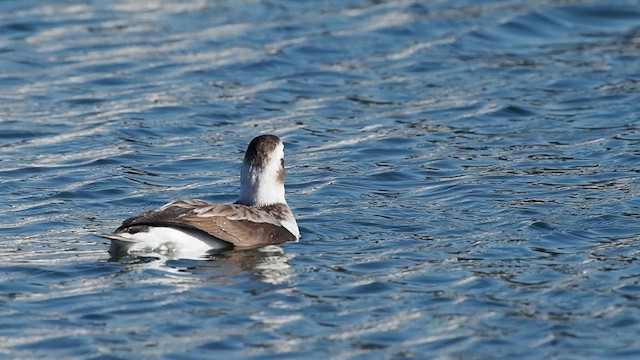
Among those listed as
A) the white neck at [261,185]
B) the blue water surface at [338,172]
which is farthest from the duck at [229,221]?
the blue water surface at [338,172]

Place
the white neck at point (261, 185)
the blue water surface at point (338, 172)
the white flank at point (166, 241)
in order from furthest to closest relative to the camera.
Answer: the white neck at point (261, 185), the white flank at point (166, 241), the blue water surface at point (338, 172)

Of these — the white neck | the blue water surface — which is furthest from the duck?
the blue water surface

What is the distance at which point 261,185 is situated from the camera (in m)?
12.9

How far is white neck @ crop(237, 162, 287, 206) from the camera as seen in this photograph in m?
12.8

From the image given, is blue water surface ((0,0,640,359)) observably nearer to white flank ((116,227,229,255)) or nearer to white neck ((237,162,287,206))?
white flank ((116,227,229,255))

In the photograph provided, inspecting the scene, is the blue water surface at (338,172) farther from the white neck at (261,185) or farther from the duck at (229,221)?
the white neck at (261,185)

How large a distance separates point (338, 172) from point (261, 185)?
2.51m

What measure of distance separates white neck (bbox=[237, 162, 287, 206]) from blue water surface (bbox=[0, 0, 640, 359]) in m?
0.45

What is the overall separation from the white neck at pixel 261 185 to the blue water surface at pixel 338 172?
1.49ft

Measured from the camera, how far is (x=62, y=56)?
20078mm

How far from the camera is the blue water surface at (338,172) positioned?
10.2 metres

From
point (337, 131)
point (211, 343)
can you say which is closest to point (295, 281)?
point (211, 343)

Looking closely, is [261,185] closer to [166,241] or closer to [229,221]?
[229,221]

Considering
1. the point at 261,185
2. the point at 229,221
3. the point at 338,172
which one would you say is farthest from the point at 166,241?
the point at 338,172
